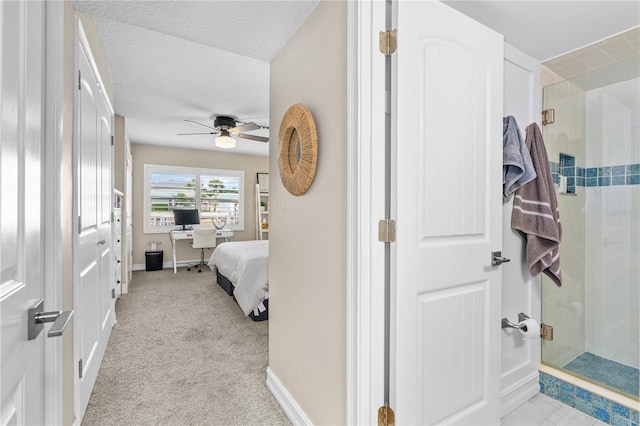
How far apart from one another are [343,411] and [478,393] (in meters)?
0.72

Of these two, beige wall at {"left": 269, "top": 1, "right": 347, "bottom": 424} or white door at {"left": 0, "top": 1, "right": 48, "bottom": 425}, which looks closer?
white door at {"left": 0, "top": 1, "right": 48, "bottom": 425}

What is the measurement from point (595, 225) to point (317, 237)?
2.14 metres

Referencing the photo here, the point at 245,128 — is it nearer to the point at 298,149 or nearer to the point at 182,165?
the point at 298,149

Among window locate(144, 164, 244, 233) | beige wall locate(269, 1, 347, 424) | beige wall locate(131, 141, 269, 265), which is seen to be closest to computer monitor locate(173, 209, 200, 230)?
window locate(144, 164, 244, 233)

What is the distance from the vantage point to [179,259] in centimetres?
607

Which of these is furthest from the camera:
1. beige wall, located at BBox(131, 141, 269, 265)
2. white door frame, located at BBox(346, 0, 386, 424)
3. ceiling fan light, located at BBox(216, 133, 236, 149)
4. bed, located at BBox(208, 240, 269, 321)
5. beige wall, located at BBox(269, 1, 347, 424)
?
beige wall, located at BBox(131, 141, 269, 265)

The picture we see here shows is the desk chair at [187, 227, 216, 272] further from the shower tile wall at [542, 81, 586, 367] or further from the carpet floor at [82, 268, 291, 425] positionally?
the shower tile wall at [542, 81, 586, 367]

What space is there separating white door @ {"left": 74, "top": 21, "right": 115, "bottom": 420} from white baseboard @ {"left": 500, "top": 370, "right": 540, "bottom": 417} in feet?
7.93

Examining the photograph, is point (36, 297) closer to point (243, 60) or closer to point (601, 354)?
point (243, 60)

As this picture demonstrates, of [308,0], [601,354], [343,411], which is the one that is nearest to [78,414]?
[343,411]

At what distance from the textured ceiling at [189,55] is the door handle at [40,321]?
5.09ft

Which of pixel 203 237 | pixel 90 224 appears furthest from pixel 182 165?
pixel 90 224

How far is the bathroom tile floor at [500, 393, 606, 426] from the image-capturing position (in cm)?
173

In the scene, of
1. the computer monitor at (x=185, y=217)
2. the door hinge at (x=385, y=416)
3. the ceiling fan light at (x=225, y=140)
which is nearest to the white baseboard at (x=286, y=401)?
the door hinge at (x=385, y=416)
